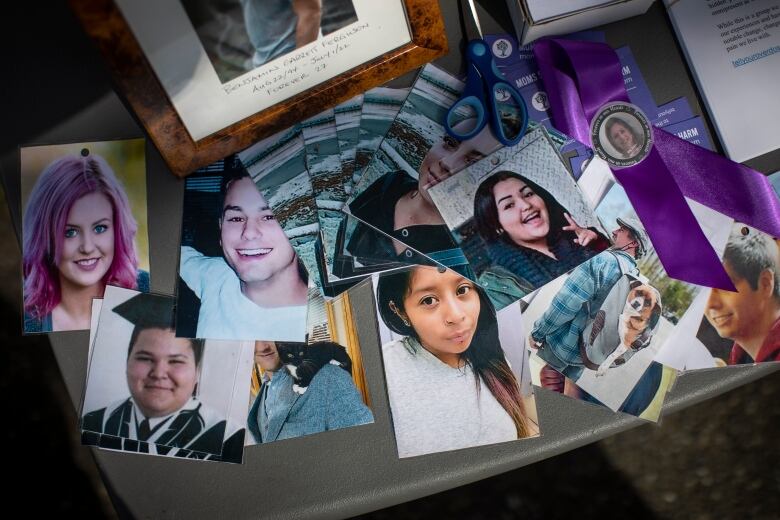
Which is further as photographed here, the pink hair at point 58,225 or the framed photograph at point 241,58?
the pink hair at point 58,225

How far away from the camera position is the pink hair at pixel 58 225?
65cm

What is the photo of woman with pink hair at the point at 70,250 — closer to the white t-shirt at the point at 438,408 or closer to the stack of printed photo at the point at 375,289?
the stack of printed photo at the point at 375,289

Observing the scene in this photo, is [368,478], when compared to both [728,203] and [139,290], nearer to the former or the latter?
[139,290]

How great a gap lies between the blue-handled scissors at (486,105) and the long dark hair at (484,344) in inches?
6.0

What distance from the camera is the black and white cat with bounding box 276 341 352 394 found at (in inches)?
25.9

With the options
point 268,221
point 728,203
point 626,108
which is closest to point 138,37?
point 268,221

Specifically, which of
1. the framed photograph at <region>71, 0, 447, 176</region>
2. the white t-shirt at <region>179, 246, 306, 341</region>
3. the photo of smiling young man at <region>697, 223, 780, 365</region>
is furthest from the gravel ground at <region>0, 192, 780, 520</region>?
the framed photograph at <region>71, 0, 447, 176</region>

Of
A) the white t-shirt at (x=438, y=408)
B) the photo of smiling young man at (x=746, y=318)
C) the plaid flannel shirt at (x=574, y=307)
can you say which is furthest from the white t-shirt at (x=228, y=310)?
the photo of smiling young man at (x=746, y=318)

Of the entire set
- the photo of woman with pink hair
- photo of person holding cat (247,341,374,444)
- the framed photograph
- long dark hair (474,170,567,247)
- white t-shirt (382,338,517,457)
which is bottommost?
white t-shirt (382,338,517,457)

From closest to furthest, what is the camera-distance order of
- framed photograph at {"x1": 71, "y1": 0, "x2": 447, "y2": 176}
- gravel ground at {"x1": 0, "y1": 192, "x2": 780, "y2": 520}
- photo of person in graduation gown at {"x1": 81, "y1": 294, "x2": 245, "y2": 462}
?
framed photograph at {"x1": 71, "y1": 0, "x2": 447, "y2": 176}
photo of person in graduation gown at {"x1": 81, "y1": 294, "x2": 245, "y2": 462}
gravel ground at {"x1": 0, "y1": 192, "x2": 780, "y2": 520}

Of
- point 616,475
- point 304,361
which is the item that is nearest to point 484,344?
point 304,361

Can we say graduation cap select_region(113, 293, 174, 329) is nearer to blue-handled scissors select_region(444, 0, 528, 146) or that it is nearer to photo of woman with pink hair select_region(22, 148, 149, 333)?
photo of woman with pink hair select_region(22, 148, 149, 333)

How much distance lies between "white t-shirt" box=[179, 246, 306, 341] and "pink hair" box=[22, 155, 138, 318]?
6 cm

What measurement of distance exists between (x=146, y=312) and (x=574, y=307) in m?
0.43
